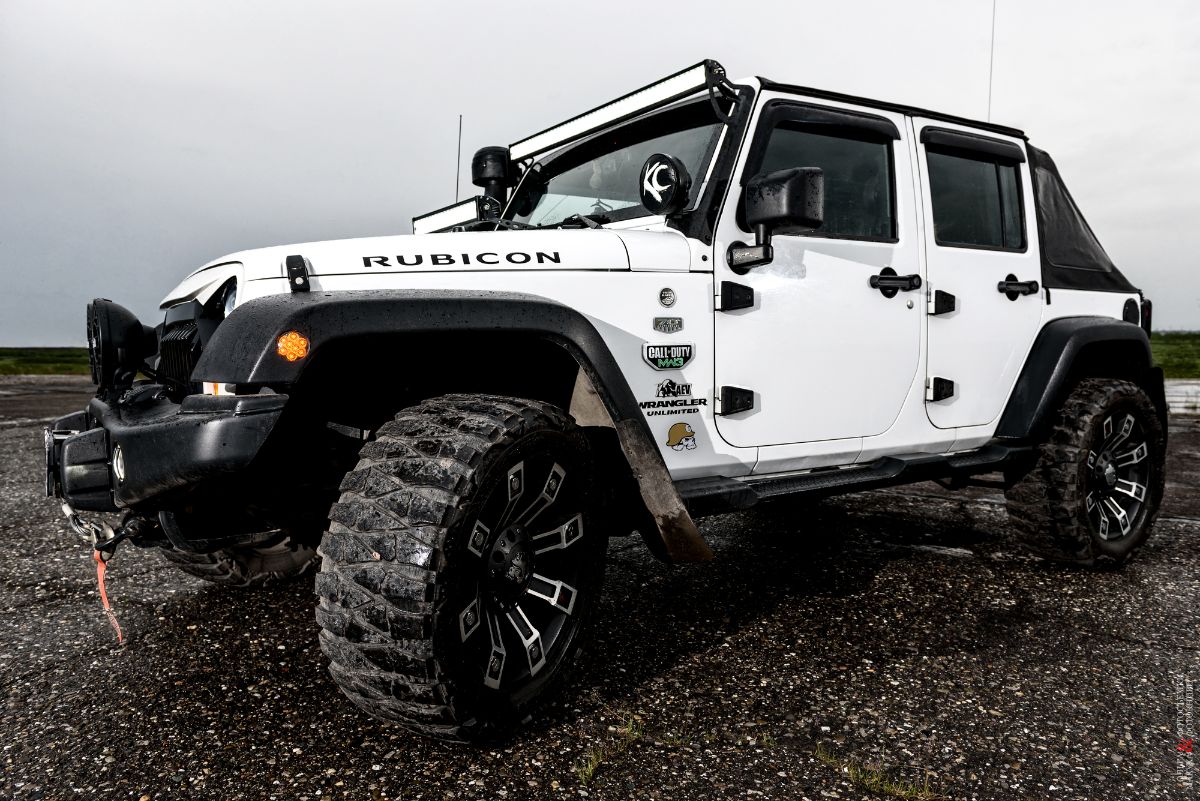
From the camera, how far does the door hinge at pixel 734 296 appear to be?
290cm

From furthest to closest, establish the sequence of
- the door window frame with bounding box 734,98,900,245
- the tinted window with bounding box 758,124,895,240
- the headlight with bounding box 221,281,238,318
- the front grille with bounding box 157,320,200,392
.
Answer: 1. the tinted window with bounding box 758,124,895,240
2. the door window frame with bounding box 734,98,900,245
3. the front grille with bounding box 157,320,200,392
4. the headlight with bounding box 221,281,238,318

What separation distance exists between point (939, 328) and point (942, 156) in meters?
0.83

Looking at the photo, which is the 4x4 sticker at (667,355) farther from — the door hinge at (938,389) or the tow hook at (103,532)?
the tow hook at (103,532)

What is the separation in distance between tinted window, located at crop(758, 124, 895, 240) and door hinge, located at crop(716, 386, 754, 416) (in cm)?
76

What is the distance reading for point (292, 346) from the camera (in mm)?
2031

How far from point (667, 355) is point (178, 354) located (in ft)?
5.25

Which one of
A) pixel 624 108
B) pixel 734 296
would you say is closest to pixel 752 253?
pixel 734 296

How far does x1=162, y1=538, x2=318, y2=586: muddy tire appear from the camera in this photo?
3.54m

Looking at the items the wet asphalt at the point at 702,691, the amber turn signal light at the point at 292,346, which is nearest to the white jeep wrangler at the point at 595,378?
the amber turn signal light at the point at 292,346

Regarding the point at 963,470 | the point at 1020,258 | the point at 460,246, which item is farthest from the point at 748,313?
the point at 1020,258

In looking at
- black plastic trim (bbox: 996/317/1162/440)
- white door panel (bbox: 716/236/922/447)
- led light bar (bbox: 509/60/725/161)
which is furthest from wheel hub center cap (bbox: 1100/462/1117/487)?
led light bar (bbox: 509/60/725/161)

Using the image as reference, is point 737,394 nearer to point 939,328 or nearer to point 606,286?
point 606,286

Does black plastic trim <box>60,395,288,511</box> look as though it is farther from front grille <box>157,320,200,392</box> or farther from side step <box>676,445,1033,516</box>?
side step <box>676,445,1033,516</box>

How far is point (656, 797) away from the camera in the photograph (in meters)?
2.09
